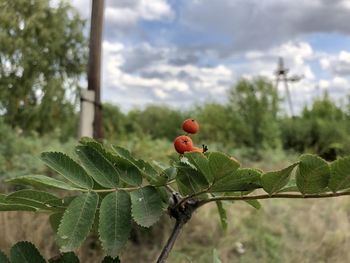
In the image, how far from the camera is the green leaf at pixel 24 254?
24.8 inches

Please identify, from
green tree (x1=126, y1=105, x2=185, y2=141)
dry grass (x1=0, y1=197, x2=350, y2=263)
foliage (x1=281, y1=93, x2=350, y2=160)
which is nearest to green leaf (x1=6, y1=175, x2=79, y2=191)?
dry grass (x1=0, y1=197, x2=350, y2=263)

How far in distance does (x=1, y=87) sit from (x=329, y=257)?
12.1 m

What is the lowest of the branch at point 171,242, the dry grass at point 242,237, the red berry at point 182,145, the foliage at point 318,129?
the dry grass at point 242,237

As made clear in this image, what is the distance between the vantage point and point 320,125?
13531 mm

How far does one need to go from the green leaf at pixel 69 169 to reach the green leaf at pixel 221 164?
6.8 inches

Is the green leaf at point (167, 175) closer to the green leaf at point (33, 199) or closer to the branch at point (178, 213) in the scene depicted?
the branch at point (178, 213)

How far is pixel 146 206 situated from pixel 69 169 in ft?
0.38

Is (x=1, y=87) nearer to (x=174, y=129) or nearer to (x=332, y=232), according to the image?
(x=174, y=129)

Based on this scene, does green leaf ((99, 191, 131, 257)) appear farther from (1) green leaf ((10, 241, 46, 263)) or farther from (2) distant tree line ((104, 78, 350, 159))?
(2) distant tree line ((104, 78, 350, 159))

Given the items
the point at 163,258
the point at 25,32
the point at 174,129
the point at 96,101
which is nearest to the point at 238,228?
the point at 96,101

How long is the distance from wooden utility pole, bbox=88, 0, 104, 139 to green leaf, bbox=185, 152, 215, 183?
12.7 ft

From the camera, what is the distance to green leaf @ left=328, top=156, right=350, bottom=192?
56 cm

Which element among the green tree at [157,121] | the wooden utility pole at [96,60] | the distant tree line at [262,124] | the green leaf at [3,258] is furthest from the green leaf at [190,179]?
the green tree at [157,121]

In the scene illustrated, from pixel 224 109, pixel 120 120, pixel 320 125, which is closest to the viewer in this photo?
pixel 224 109
